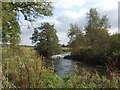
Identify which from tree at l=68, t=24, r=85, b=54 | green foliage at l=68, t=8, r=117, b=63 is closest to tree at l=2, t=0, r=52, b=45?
green foliage at l=68, t=8, r=117, b=63

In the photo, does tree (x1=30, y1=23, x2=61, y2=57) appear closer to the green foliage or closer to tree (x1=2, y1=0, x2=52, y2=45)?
the green foliage

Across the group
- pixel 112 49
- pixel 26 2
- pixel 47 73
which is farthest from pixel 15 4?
pixel 112 49

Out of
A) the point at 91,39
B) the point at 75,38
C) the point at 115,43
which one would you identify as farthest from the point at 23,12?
the point at 75,38

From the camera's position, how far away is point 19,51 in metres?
14.0

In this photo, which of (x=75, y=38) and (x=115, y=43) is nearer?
(x=115, y=43)

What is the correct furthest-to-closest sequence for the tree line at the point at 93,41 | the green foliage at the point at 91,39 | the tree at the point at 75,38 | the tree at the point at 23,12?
the tree at the point at 75,38, the green foliage at the point at 91,39, the tree line at the point at 93,41, the tree at the point at 23,12

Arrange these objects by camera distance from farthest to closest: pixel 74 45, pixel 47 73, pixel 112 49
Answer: pixel 74 45 → pixel 112 49 → pixel 47 73

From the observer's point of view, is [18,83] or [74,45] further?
[74,45]

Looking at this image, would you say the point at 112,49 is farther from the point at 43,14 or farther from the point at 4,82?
the point at 4,82

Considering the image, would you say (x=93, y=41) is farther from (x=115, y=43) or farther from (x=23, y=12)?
(x=23, y=12)

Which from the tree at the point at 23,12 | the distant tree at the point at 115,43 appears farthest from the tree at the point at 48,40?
the tree at the point at 23,12

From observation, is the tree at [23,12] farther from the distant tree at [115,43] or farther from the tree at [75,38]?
the tree at [75,38]

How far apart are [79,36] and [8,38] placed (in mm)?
32412

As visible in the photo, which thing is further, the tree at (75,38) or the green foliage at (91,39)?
the tree at (75,38)
